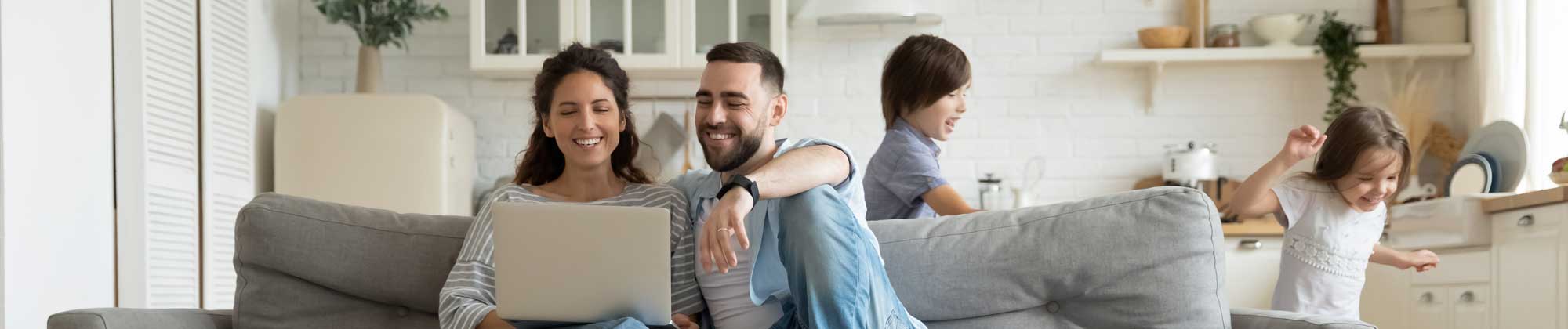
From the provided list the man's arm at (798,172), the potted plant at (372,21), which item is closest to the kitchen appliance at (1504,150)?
the man's arm at (798,172)

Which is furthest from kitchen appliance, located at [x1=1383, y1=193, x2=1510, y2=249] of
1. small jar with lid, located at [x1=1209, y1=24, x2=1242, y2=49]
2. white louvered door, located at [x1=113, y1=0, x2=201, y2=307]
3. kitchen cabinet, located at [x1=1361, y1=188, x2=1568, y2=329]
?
white louvered door, located at [x1=113, y1=0, x2=201, y2=307]

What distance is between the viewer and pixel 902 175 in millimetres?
2713

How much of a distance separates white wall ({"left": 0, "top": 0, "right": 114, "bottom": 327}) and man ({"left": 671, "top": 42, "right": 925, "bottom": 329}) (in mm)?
1787

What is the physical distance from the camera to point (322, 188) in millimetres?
4500

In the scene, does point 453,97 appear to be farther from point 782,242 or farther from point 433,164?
point 782,242

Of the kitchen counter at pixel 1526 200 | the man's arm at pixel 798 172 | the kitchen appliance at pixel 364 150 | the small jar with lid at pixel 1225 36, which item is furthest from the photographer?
the small jar with lid at pixel 1225 36

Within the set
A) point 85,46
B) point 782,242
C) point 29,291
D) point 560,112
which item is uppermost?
point 85,46

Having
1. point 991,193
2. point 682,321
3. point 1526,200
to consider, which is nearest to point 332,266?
point 682,321

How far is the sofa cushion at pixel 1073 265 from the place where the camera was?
6.88ft

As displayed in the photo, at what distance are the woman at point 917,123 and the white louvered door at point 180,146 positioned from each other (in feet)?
6.95

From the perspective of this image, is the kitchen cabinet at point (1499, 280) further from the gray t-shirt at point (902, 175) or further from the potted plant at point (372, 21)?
the potted plant at point (372, 21)

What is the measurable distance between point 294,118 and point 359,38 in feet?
1.36

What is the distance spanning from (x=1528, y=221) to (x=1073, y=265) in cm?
164

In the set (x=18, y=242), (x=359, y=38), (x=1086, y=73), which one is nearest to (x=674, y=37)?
(x=359, y=38)
